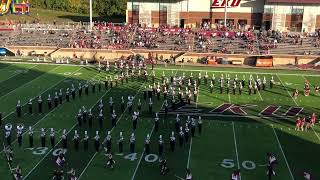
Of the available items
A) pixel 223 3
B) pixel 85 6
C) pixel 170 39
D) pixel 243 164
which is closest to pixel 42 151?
pixel 243 164

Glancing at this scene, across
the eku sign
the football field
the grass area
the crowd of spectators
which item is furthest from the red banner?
the grass area

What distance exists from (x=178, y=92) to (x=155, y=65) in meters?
10.3

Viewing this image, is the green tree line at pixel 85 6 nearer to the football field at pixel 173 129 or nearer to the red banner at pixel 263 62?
the red banner at pixel 263 62

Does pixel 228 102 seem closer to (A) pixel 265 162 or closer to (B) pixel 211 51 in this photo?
(A) pixel 265 162

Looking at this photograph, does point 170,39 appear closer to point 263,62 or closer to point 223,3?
point 223,3

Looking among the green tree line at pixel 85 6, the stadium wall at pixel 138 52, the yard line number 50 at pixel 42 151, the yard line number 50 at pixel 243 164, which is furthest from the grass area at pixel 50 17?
the yard line number 50 at pixel 243 164

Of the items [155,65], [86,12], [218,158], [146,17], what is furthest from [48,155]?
[86,12]

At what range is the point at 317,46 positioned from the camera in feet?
132

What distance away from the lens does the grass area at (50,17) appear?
60.7 m

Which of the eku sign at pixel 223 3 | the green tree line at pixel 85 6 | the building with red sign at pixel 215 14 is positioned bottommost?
the building with red sign at pixel 215 14

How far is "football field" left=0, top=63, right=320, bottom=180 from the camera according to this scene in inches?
660

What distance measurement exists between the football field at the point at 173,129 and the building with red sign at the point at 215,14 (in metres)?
13.9

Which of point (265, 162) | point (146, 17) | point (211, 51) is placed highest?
point (146, 17)

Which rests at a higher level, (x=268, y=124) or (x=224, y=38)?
(x=224, y=38)
